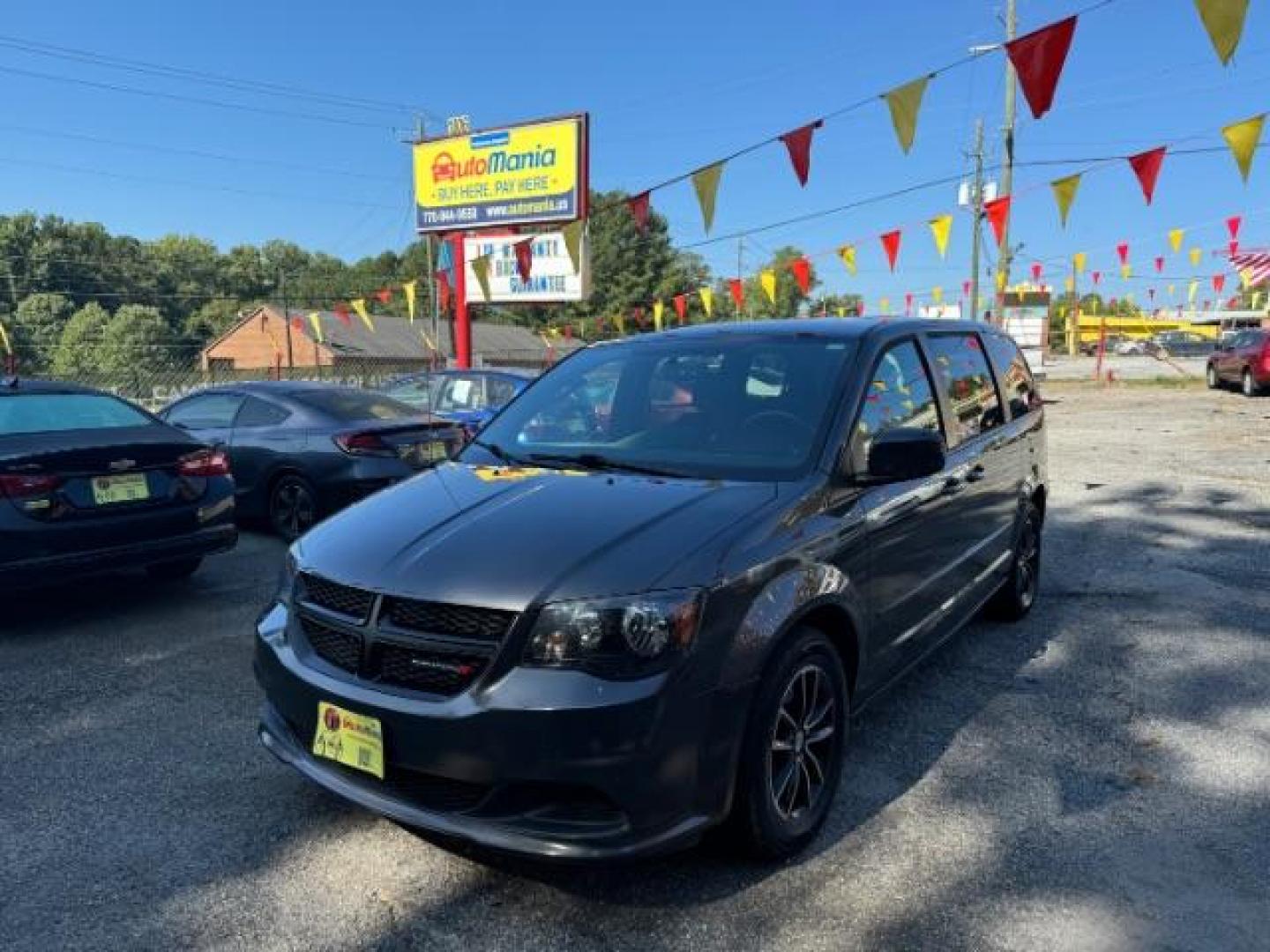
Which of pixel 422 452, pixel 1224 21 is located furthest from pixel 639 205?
pixel 1224 21

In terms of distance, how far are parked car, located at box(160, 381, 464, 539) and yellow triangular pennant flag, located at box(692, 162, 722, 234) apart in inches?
178

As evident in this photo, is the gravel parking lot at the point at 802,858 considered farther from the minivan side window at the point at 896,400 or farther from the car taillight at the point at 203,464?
the minivan side window at the point at 896,400

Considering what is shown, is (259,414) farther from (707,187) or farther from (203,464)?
(707,187)

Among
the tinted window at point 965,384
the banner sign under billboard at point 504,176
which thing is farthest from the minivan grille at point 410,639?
the banner sign under billboard at point 504,176

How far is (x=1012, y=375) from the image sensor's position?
545cm

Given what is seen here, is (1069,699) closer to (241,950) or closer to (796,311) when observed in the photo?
(241,950)

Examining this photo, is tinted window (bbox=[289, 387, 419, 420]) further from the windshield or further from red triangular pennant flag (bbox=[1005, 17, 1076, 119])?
red triangular pennant flag (bbox=[1005, 17, 1076, 119])

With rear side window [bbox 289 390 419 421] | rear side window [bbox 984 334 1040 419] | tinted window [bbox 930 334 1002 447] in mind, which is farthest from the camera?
rear side window [bbox 289 390 419 421]

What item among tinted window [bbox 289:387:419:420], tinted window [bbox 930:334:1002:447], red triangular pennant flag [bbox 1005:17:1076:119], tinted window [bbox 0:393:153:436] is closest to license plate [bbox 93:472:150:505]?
tinted window [bbox 0:393:153:436]

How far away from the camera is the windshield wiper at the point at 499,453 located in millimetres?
3730

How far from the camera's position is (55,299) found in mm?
62125

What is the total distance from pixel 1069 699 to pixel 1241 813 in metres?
1.05

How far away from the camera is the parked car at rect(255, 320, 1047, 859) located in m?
2.44

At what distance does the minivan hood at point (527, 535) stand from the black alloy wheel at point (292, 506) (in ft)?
14.7
